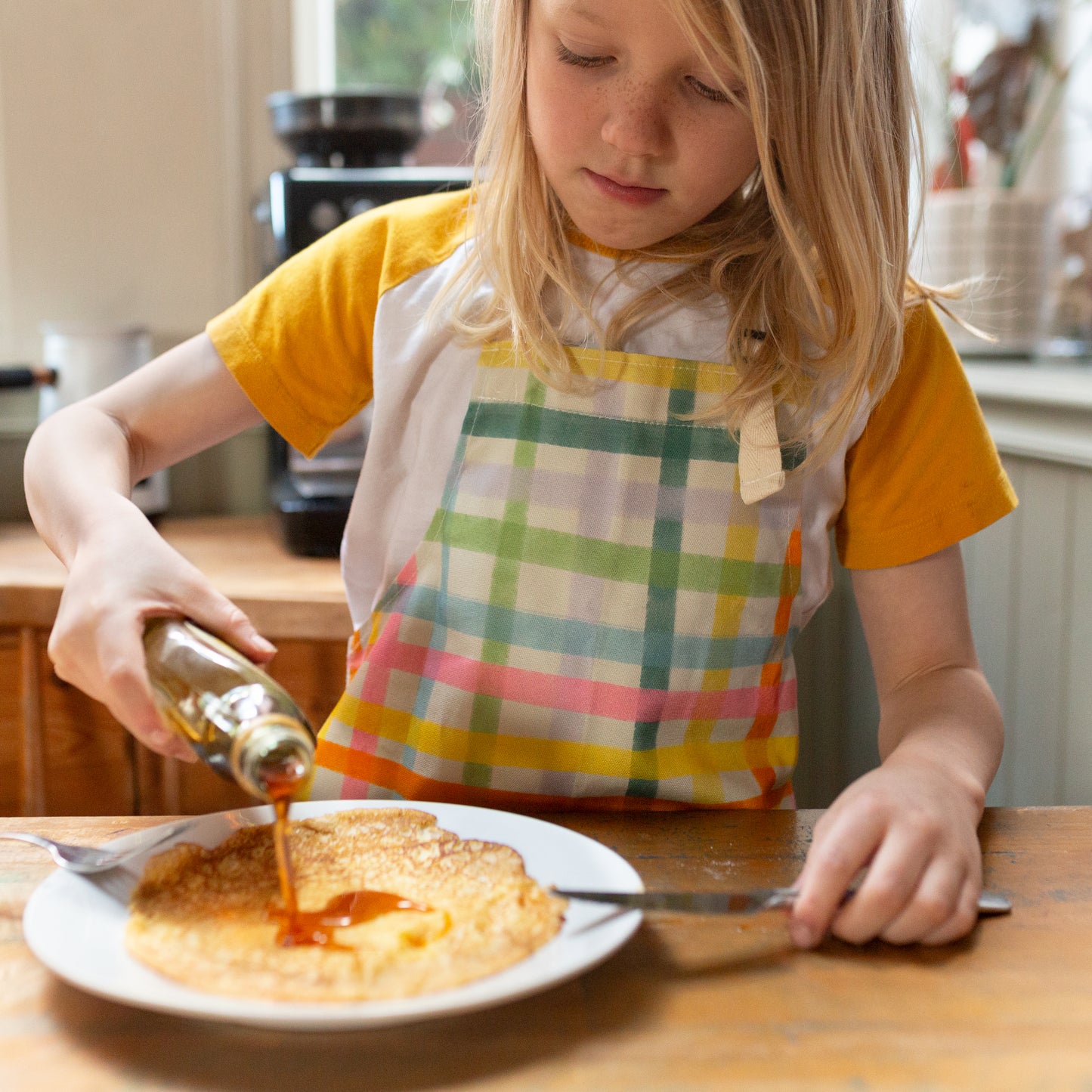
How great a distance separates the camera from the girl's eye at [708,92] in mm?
804

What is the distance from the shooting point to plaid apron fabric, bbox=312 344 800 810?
958 millimetres

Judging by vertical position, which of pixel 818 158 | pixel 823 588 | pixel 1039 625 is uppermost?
pixel 818 158

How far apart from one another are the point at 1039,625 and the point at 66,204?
1.59m

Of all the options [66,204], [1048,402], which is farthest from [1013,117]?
[66,204]

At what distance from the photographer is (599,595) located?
0.96m

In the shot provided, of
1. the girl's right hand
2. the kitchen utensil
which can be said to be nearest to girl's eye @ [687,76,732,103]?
the girl's right hand

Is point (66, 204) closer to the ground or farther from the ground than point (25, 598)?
farther from the ground

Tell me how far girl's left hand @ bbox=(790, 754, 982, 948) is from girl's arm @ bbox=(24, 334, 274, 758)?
0.35m

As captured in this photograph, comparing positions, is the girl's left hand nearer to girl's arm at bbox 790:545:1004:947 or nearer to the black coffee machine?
girl's arm at bbox 790:545:1004:947

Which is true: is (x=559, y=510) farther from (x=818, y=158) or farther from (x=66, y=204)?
(x=66, y=204)

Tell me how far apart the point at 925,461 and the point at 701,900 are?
Answer: 0.48 m

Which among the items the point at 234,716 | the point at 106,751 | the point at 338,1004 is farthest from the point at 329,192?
the point at 338,1004

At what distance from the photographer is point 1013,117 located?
1.76 m

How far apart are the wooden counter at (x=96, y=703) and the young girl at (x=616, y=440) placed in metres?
0.46
